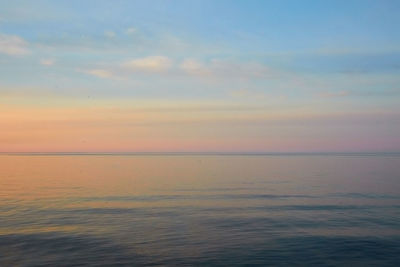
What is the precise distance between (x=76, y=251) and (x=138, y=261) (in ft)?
14.0

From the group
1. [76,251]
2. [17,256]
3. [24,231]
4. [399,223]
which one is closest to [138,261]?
[76,251]

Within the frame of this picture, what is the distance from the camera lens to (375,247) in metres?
21.9

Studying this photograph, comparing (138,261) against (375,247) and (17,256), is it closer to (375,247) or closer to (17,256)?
(17,256)

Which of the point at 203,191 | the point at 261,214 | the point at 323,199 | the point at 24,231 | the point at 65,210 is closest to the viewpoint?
the point at 24,231

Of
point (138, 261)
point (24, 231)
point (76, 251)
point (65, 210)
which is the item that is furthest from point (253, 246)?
point (65, 210)

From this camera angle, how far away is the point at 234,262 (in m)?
19.3

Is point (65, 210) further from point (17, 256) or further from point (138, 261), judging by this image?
point (138, 261)

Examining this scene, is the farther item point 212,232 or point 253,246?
point 212,232

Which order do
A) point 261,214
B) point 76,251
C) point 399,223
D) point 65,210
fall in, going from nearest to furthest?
point 76,251
point 399,223
point 261,214
point 65,210

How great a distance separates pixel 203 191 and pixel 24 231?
86.4 ft

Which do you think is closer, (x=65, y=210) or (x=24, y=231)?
(x=24, y=231)

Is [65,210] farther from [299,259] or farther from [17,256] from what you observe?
[299,259]

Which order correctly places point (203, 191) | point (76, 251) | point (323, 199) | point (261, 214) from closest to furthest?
point (76, 251) → point (261, 214) → point (323, 199) → point (203, 191)

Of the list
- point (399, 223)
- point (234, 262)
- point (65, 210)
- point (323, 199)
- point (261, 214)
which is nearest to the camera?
point (234, 262)
